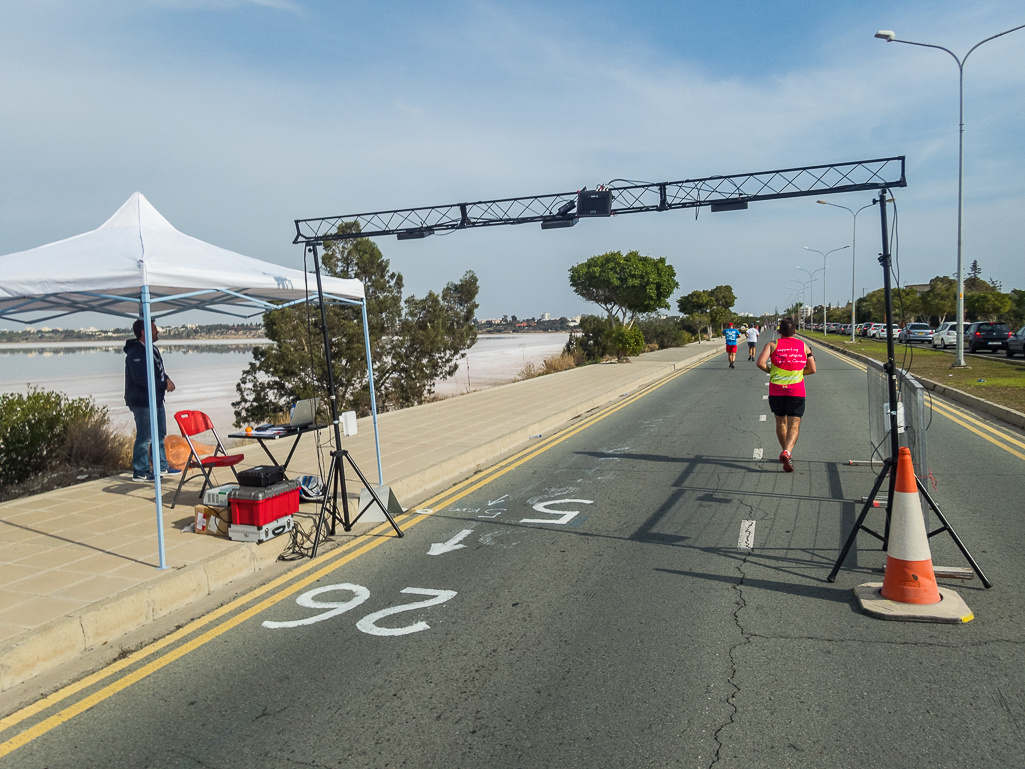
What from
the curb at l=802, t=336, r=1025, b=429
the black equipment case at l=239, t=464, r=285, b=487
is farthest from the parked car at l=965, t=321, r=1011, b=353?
the black equipment case at l=239, t=464, r=285, b=487

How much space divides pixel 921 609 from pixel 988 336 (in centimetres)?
4056

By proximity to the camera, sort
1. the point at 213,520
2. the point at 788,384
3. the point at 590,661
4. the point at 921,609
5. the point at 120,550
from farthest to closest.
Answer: the point at 788,384 < the point at 213,520 < the point at 120,550 < the point at 921,609 < the point at 590,661

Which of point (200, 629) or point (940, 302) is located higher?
point (940, 302)

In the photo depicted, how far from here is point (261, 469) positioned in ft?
21.9

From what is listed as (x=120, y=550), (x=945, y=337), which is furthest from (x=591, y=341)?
(x=120, y=550)

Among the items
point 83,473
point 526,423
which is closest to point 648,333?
point 526,423

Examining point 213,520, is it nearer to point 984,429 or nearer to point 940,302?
point 984,429

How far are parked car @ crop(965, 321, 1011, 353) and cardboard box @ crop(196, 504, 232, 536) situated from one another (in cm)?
4121

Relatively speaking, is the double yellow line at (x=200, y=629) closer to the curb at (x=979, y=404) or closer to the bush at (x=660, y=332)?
the curb at (x=979, y=404)

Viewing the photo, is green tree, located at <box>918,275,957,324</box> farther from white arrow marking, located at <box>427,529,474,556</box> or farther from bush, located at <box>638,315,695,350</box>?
white arrow marking, located at <box>427,529,474,556</box>

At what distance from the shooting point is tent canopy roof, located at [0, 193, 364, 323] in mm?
5715

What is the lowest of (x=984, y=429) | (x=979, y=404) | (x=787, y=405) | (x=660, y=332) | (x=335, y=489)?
(x=984, y=429)

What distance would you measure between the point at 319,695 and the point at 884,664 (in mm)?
3092

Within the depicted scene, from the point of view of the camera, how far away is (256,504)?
632 centimetres
